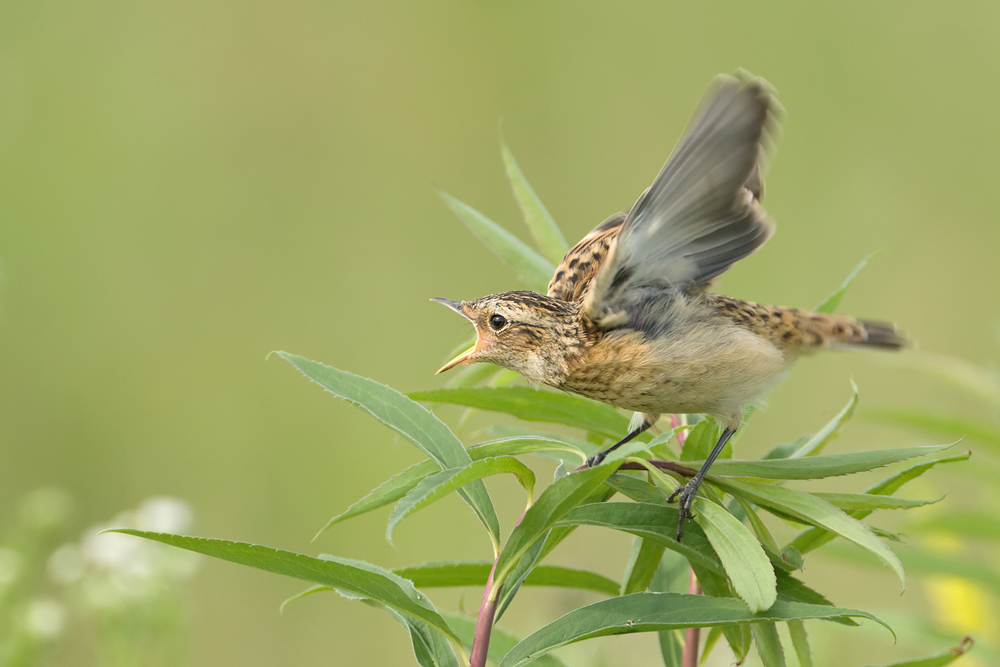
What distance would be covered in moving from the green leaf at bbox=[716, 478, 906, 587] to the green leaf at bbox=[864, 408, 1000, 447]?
0.96m

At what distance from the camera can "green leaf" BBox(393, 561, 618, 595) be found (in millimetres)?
1382

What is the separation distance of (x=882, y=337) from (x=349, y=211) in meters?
4.51

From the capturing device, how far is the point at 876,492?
1.42 meters

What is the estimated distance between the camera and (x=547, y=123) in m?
6.31

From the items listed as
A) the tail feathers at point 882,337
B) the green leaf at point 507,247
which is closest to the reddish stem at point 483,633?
the green leaf at point 507,247

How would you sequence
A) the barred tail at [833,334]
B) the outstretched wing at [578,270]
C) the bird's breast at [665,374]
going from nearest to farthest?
the bird's breast at [665,374], the outstretched wing at [578,270], the barred tail at [833,334]

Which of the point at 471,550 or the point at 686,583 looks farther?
the point at 471,550

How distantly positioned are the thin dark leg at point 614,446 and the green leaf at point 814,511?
0.20m

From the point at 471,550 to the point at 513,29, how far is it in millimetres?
3357

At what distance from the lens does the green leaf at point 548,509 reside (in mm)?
1104

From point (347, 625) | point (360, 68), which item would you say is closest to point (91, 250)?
point (360, 68)

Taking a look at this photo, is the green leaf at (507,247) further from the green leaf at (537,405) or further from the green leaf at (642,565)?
the green leaf at (642,565)

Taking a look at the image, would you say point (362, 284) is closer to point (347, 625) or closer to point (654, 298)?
point (347, 625)

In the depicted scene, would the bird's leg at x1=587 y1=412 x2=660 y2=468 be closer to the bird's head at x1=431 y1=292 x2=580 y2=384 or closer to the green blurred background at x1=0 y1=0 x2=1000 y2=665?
the bird's head at x1=431 y1=292 x2=580 y2=384
